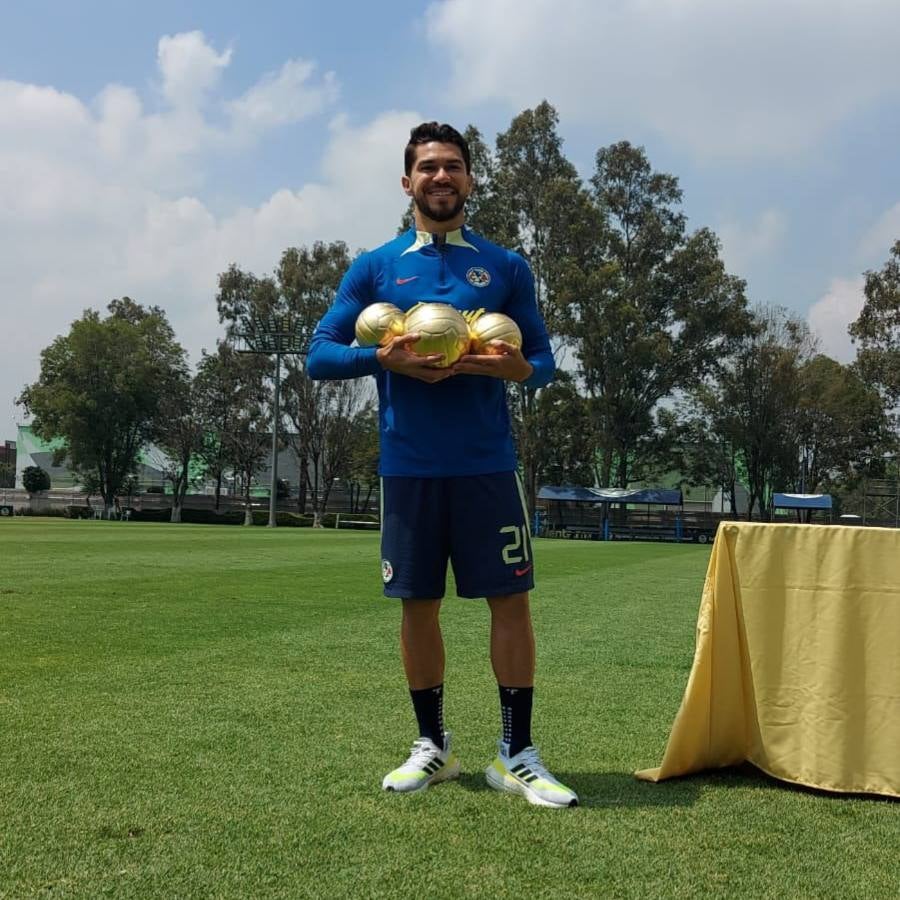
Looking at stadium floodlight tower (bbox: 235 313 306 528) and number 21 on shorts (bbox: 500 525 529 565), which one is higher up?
stadium floodlight tower (bbox: 235 313 306 528)

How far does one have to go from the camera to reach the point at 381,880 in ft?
7.38

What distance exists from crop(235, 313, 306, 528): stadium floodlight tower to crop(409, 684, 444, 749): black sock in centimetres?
4218

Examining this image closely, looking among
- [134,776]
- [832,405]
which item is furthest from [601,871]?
[832,405]

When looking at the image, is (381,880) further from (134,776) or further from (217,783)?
(134,776)

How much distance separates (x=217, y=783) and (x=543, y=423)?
129ft

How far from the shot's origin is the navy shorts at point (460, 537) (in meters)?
3.19

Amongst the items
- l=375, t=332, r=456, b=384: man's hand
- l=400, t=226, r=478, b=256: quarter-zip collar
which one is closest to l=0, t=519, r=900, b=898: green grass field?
l=375, t=332, r=456, b=384: man's hand

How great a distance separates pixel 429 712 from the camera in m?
3.35

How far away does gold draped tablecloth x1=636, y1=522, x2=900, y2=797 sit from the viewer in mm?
3104

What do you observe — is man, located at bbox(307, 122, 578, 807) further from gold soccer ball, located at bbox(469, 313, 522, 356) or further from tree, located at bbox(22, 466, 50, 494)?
tree, located at bbox(22, 466, 50, 494)

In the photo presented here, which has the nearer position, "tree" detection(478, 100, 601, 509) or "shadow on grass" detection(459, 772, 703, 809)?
"shadow on grass" detection(459, 772, 703, 809)

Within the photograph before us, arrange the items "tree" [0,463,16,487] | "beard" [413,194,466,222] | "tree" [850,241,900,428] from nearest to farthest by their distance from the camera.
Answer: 1. "beard" [413,194,466,222]
2. "tree" [850,241,900,428]
3. "tree" [0,463,16,487]

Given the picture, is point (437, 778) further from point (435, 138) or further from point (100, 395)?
point (100, 395)

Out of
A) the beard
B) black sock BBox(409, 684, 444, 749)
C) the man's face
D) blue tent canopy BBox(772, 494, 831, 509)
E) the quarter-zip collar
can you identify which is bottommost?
black sock BBox(409, 684, 444, 749)
